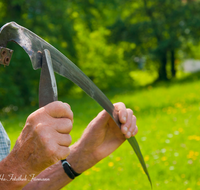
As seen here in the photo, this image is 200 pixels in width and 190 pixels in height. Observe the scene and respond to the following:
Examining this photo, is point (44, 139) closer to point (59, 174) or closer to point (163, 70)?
point (59, 174)

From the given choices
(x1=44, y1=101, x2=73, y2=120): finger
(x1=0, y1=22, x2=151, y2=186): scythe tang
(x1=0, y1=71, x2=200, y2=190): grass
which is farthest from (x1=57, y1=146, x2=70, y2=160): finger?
(x1=0, y1=71, x2=200, y2=190): grass

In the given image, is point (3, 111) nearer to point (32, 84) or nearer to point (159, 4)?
point (32, 84)

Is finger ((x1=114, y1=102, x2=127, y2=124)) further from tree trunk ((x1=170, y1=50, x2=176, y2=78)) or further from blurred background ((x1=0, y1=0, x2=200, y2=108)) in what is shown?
tree trunk ((x1=170, y1=50, x2=176, y2=78))


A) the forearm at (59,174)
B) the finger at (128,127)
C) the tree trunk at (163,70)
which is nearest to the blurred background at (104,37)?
the tree trunk at (163,70)

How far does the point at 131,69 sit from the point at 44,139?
58.2ft

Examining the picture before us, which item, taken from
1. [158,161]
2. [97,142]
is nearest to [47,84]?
[97,142]

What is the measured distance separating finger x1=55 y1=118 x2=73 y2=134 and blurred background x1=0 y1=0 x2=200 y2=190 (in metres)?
2.64

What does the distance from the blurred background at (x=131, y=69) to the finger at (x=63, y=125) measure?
264 cm

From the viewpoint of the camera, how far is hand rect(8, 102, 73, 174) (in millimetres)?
907

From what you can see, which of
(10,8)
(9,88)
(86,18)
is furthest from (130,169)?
(86,18)

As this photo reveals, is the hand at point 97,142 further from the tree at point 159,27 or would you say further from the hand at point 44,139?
the tree at point 159,27

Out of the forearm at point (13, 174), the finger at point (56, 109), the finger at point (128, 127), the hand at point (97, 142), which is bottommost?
the hand at point (97, 142)

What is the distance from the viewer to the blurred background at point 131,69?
158 inches

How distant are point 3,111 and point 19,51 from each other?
261 cm
